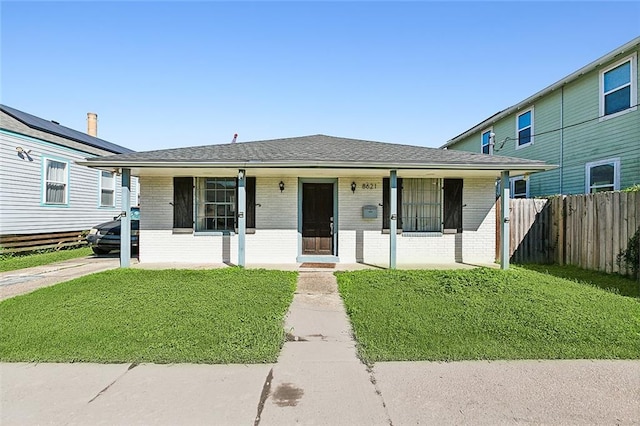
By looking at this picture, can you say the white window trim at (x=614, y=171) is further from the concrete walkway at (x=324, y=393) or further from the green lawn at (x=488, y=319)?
the concrete walkway at (x=324, y=393)

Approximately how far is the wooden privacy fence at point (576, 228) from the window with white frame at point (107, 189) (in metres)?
15.3

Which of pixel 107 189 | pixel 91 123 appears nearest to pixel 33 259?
pixel 107 189

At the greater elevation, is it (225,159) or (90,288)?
(225,159)

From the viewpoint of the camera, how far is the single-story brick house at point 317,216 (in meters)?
9.04

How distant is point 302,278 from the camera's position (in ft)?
23.7

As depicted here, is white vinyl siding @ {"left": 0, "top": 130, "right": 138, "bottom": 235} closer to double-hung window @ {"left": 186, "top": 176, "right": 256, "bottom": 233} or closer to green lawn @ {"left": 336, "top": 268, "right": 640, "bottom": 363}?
double-hung window @ {"left": 186, "top": 176, "right": 256, "bottom": 233}

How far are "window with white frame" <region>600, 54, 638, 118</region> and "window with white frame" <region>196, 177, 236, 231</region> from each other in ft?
37.6

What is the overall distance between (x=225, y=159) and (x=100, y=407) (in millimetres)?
5865

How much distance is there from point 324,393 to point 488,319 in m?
2.75

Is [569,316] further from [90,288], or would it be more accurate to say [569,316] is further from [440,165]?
[90,288]

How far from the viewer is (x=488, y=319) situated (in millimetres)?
4414

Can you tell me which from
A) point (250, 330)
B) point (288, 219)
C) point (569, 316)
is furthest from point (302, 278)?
point (569, 316)

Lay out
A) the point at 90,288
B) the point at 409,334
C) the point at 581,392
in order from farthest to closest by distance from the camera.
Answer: the point at 90,288, the point at 409,334, the point at 581,392

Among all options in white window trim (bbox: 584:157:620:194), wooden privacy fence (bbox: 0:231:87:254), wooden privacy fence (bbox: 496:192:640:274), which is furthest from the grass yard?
white window trim (bbox: 584:157:620:194)
